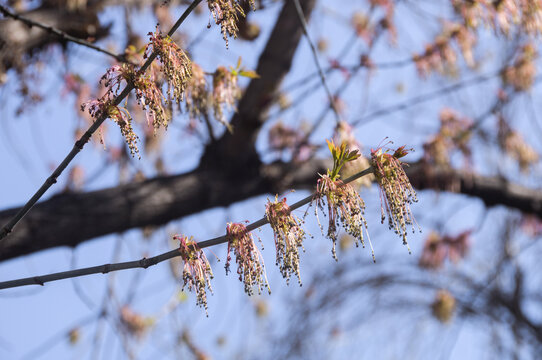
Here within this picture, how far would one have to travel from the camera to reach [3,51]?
7.83 feet

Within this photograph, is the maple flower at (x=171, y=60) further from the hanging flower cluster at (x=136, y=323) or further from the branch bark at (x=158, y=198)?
the hanging flower cluster at (x=136, y=323)

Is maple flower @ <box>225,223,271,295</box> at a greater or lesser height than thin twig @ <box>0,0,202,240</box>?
lesser

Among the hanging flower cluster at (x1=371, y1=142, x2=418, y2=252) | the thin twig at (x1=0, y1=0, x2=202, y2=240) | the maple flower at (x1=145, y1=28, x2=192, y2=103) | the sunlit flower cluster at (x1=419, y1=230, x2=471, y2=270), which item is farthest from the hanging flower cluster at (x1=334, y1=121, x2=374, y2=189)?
the sunlit flower cluster at (x1=419, y1=230, x2=471, y2=270)

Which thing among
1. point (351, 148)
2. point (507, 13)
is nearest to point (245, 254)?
point (351, 148)

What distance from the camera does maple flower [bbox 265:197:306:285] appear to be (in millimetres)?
1102

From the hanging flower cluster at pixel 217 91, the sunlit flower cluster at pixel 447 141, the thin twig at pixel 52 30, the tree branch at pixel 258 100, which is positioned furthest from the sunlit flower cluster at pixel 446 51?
the thin twig at pixel 52 30

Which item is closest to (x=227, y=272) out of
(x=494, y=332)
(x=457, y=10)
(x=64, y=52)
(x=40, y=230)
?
(x=40, y=230)

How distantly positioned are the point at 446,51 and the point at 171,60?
7.83ft

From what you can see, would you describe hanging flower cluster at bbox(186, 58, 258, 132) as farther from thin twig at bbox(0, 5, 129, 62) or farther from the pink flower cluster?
the pink flower cluster

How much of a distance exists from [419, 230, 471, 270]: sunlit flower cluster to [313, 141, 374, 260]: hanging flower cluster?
2675mm

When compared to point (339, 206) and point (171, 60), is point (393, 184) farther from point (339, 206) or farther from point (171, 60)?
point (171, 60)

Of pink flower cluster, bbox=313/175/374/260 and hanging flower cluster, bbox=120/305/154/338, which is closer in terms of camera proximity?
pink flower cluster, bbox=313/175/374/260

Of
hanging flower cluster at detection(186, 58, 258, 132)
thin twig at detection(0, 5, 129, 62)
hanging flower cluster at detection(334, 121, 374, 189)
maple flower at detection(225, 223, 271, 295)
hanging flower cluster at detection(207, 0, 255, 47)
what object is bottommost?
maple flower at detection(225, 223, 271, 295)

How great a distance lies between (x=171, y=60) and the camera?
3.52 ft
